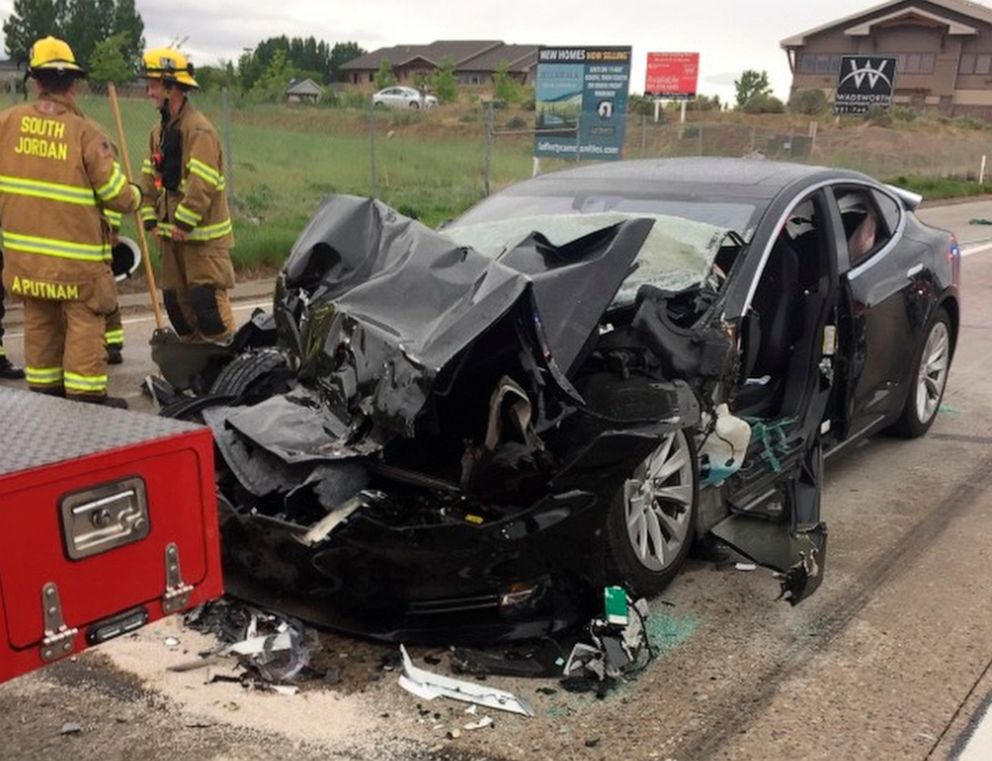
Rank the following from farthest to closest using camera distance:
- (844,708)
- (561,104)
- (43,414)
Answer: (561,104) < (844,708) < (43,414)

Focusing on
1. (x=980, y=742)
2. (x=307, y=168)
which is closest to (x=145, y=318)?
(x=980, y=742)

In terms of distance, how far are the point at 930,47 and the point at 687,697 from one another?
7441cm

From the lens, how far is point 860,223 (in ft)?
16.6

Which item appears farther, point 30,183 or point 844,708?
point 30,183

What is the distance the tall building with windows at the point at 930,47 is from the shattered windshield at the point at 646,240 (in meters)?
69.5

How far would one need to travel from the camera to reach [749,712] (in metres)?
2.99

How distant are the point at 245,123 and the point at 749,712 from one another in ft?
79.1

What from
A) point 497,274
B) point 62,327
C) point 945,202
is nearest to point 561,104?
point 945,202

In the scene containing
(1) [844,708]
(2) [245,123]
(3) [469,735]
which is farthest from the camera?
(2) [245,123]

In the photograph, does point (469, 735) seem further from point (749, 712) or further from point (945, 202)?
point (945, 202)

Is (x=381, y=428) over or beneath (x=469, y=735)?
over

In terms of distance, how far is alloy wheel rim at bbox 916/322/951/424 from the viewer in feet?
18.3

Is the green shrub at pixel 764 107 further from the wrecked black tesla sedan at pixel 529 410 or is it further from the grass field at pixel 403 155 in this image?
the wrecked black tesla sedan at pixel 529 410

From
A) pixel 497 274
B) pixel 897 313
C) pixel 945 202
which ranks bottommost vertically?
pixel 945 202
